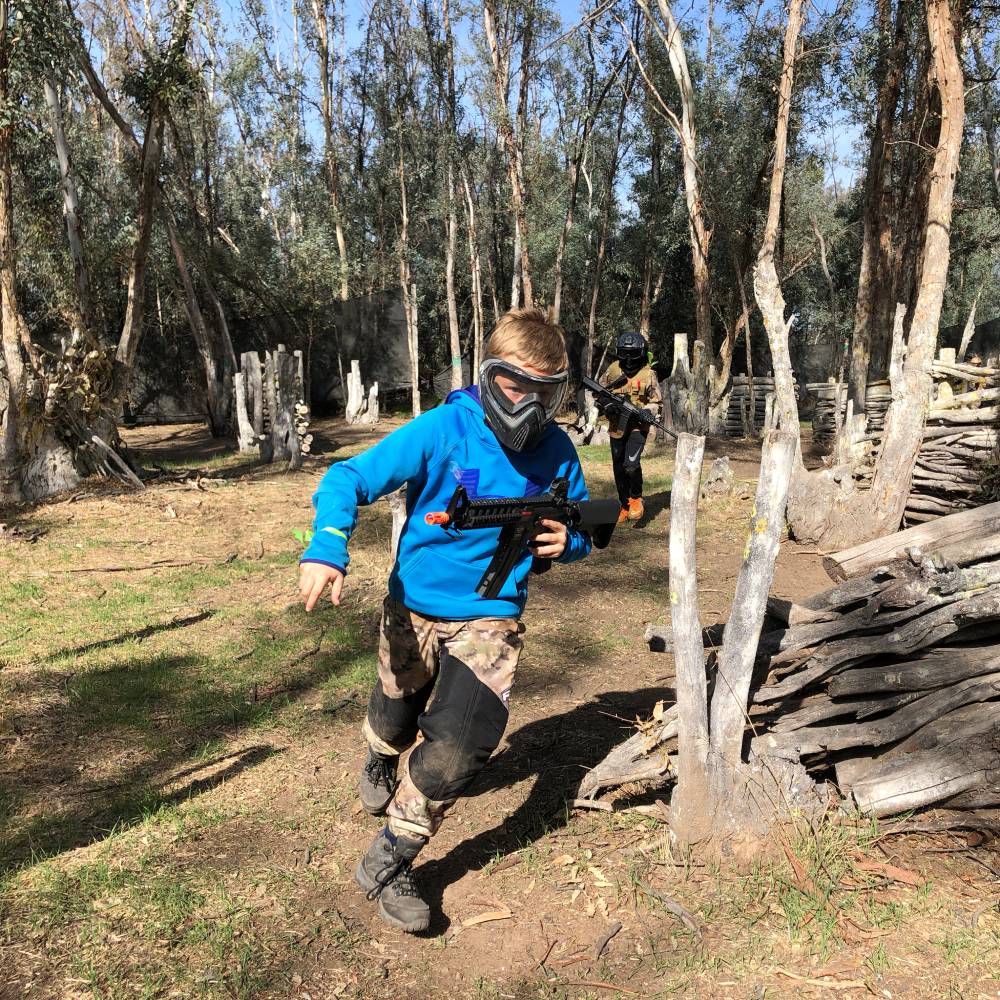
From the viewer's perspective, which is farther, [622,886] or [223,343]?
[223,343]

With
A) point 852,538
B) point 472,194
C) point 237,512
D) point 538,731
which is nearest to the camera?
point 538,731

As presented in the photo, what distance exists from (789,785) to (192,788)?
8.65ft

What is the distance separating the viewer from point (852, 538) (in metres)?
8.27

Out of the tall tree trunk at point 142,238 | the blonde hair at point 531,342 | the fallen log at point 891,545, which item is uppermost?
the tall tree trunk at point 142,238

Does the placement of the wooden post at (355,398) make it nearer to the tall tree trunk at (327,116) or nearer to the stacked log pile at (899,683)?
the tall tree trunk at (327,116)

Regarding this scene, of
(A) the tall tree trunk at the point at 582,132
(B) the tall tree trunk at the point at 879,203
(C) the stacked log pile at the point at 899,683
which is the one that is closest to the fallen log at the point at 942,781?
(C) the stacked log pile at the point at 899,683

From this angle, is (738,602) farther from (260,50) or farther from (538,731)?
(260,50)

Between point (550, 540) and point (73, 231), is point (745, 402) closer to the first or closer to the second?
point (73, 231)

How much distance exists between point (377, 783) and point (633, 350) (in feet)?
20.4

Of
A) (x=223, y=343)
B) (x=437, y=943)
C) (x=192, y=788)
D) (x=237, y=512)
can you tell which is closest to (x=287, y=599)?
(x=192, y=788)

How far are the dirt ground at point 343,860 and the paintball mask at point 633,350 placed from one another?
11.2ft

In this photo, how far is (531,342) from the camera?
2.87m

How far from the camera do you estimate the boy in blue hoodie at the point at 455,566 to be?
280cm

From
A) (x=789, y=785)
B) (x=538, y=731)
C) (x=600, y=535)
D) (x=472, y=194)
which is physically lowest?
(x=538, y=731)
